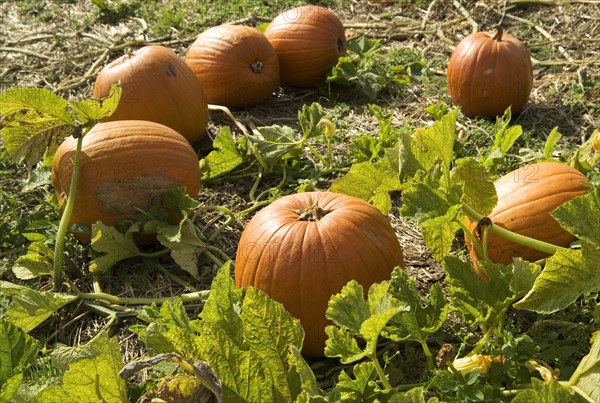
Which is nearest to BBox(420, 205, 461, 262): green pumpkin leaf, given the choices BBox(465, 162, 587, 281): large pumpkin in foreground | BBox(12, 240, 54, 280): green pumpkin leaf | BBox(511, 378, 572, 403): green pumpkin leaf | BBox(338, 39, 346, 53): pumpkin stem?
BBox(465, 162, 587, 281): large pumpkin in foreground

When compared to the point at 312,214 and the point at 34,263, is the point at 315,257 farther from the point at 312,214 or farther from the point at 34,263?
the point at 34,263

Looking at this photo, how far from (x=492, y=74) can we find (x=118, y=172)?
96.4 inches

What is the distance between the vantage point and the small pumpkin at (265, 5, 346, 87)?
16.4 ft

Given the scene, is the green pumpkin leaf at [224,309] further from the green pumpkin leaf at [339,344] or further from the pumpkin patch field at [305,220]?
the green pumpkin leaf at [339,344]

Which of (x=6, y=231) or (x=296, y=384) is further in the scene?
(x=6, y=231)

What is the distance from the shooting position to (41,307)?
282 centimetres

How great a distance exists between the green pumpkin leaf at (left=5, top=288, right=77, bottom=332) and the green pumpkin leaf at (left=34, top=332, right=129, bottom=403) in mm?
814

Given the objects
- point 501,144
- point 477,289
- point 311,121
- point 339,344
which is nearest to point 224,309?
point 339,344

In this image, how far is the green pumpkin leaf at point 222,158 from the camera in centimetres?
383

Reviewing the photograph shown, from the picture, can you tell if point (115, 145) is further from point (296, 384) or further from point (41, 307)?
point (296, 384)

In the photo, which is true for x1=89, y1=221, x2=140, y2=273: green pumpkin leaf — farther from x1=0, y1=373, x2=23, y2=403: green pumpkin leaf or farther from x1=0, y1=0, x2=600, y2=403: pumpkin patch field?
x1=0, y1=373, x2=23, y2=403: green pumpkin leaf

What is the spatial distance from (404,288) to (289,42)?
318cm

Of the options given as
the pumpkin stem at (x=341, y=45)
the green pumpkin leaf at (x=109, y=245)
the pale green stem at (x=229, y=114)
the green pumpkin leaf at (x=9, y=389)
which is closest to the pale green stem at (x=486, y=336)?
the green pumpkin leaf at (x=9, y=389)

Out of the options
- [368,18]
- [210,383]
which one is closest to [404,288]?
[210,383]
